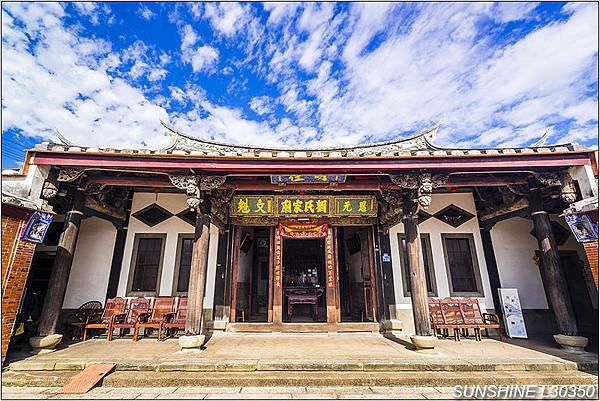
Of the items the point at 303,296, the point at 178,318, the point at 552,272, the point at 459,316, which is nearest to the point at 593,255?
the point at 552,272

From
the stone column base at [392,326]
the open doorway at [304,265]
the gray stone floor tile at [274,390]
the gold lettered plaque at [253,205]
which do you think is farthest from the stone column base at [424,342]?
the open doorway at [304,265]

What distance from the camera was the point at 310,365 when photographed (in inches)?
170

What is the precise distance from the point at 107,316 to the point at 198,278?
2.93 meters

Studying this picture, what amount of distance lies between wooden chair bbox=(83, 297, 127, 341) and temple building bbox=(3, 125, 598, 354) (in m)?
0.48

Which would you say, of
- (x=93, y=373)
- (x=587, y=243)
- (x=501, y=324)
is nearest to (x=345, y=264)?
(x=501, y=324)

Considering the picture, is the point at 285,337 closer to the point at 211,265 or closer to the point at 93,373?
the point at 211,265

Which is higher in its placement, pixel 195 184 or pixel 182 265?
pixel 195 184

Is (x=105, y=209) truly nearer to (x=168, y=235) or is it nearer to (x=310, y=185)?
(x=168, y=235)

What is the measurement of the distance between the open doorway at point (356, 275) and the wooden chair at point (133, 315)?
5.35m

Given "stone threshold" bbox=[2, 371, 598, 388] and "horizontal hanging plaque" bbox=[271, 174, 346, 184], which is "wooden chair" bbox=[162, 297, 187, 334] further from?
"horizontal hanging plaque" bbox=[271, 174, 346, 184]

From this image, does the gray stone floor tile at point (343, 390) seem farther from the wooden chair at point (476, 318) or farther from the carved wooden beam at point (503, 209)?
the carved wooden beam at point (503, 209)

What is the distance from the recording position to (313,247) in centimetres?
1204

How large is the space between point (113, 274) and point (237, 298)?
3225 millimetres

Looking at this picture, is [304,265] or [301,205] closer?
[301,205]
